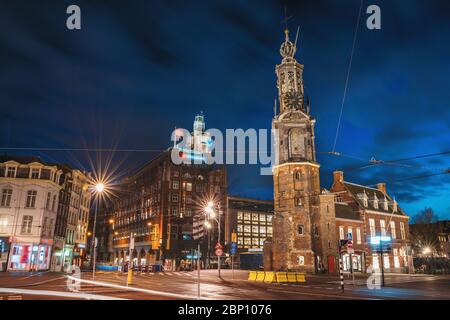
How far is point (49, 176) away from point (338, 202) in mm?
44905

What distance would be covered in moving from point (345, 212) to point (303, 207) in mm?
10157

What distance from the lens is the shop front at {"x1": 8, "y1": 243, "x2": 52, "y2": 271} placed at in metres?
42.2

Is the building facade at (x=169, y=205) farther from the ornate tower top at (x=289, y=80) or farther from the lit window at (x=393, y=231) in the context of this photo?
the lit window at (x=393, y=231)

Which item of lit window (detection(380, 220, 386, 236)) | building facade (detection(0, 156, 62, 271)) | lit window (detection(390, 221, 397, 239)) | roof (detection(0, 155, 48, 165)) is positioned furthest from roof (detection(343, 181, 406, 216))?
roof (detection(0, 155, 48, 165))

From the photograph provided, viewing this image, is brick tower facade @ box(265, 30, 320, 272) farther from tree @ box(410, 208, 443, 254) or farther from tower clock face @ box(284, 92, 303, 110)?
tree @ box(410, 208, 443, 254)

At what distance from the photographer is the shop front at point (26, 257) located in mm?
42250

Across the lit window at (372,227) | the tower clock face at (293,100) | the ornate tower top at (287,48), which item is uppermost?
the ornate tower top at (287,48)

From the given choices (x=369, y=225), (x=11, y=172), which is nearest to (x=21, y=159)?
(x=11, y=172)

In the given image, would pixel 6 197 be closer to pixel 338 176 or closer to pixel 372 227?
pixel 338 176

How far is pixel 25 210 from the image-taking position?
43.6m

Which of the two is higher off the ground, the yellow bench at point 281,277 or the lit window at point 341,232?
the lit window at point 341,232

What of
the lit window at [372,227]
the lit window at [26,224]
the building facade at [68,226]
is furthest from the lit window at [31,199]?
the lit window at [372,227]

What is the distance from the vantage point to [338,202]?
56.8 m

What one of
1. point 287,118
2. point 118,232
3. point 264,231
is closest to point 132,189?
point 118,232
